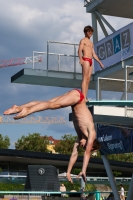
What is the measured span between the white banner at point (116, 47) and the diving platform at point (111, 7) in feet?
9.20

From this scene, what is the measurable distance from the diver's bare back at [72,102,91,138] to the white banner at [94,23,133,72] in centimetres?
1327

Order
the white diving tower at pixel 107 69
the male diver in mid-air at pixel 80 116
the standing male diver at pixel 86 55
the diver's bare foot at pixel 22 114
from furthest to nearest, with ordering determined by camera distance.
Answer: the white diving tower at pixel 107 69 → the standing male diver at pixel 86 55 → the male diver in mid-air at pixel 80 116 → the diver's bare foot at pixel 22 114

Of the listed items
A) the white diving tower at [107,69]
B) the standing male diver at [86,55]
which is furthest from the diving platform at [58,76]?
the standing male diver at [86,55]

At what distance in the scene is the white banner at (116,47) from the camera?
23562 mm

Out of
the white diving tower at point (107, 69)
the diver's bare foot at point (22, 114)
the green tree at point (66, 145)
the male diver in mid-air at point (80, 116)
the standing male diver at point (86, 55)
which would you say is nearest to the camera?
the diver's bare foot at point (22, 114)

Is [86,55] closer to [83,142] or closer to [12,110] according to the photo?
[83,142]

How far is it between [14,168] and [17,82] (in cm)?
3461

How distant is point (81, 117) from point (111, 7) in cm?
1851

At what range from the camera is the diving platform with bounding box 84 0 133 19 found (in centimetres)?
2741

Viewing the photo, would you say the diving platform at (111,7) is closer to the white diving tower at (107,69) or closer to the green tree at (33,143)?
the white diving tower at (107,69)

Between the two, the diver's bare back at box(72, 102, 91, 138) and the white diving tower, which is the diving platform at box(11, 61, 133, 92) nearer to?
the white diving tower

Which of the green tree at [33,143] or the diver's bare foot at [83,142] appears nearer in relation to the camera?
the diver's bare foot at [83,142]

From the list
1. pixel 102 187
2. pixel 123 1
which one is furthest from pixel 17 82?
pixel 102 187

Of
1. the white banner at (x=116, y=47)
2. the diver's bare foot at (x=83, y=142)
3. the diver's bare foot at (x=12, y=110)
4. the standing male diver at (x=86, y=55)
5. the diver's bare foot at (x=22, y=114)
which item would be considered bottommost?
the diver's bare foot at (x=83, y=142)
